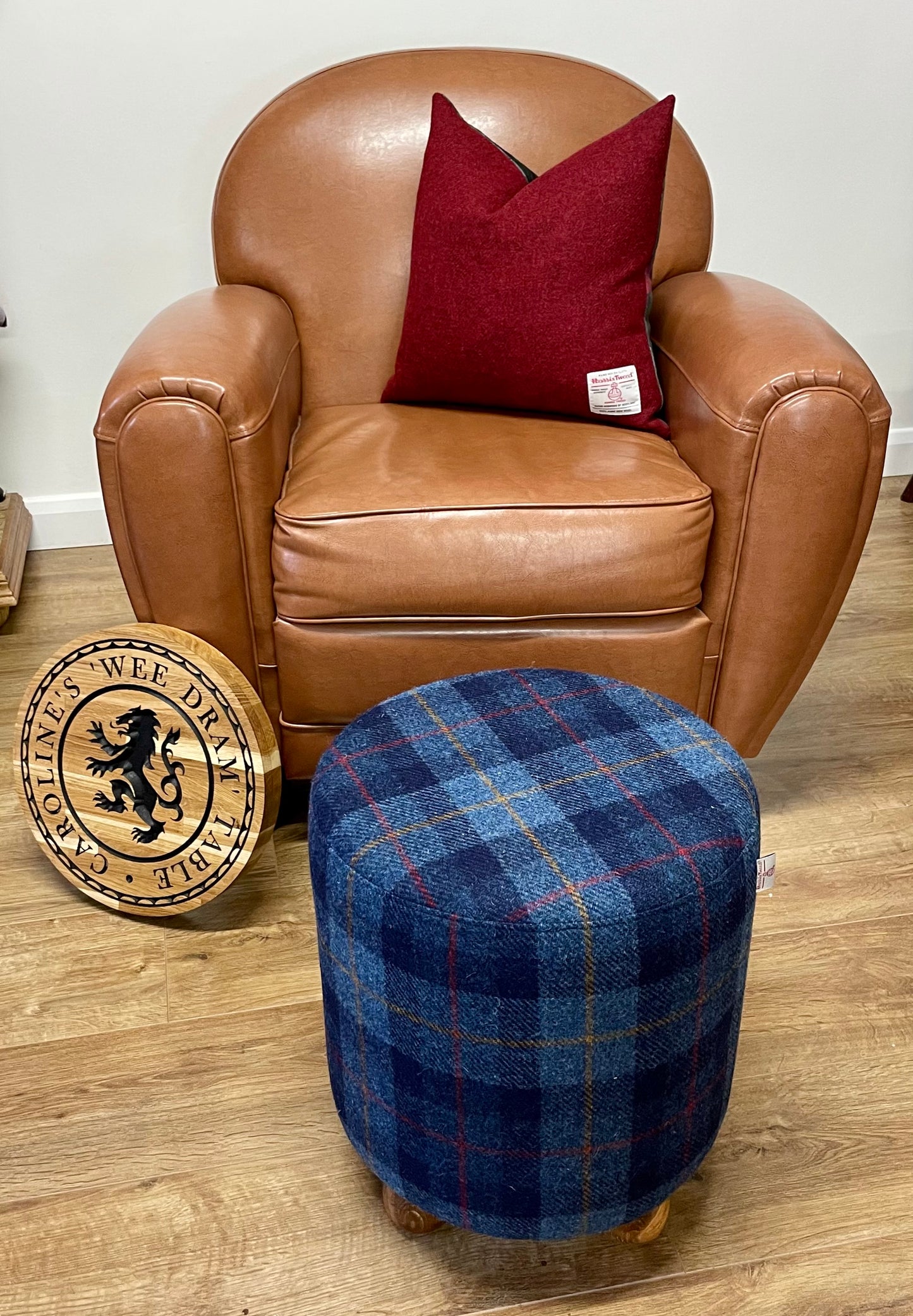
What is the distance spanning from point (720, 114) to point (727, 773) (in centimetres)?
184

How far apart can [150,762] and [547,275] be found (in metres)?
0.89

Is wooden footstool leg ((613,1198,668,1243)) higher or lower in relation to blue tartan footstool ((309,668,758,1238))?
lower

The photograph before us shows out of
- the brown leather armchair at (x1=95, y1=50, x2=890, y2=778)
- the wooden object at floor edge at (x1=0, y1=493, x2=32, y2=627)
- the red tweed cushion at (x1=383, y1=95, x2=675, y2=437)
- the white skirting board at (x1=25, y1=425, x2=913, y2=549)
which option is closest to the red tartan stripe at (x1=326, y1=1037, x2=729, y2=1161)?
the brown leather armchair at (x1=95, y1=50, x2=890, y2=778)

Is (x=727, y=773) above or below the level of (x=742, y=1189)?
above

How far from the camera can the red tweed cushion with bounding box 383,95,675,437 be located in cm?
171

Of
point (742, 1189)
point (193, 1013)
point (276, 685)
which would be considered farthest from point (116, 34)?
point (742, 1189)

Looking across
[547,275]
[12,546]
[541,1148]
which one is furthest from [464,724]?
[12,546]

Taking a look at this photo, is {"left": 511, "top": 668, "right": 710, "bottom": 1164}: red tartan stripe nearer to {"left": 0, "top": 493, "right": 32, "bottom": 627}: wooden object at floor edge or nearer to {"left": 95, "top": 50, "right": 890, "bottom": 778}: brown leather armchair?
{"left": 95, "top": 50, "right": 890, "bottom": 778}: brown leather armchair

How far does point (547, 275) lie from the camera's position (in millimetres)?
1703

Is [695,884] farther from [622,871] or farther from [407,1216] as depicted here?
[407,1216]

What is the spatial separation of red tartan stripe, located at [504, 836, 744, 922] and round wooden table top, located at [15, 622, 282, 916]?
631 mm

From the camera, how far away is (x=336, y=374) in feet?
6.51

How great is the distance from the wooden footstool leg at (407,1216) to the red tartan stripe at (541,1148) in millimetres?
137

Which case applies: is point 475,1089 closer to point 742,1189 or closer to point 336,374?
point 742,1189
